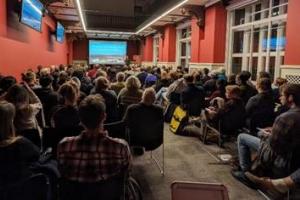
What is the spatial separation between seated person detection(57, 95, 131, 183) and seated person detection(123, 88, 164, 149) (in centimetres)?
154

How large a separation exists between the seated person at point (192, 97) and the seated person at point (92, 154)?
3.70 metres

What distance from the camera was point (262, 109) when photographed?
4.01 metres

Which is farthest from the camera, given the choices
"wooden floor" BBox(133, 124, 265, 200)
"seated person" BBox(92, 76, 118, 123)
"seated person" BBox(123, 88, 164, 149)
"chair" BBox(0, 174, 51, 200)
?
"seated person" BBox(92, 76, 118, 123)

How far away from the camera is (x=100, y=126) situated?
6.31 feet

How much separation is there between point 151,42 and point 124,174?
1731 centimetres

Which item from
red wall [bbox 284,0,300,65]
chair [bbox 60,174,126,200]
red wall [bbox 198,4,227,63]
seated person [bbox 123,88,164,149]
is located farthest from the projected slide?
chair [bbox 60,174,126,200]

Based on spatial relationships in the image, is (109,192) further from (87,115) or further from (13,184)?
(13,184)

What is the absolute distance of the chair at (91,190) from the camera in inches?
70.7

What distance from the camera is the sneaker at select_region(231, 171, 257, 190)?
11.0ft

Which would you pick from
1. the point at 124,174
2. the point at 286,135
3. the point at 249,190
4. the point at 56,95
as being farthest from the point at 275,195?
the point at 56,95

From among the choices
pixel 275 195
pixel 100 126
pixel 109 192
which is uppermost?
pixel 100 126

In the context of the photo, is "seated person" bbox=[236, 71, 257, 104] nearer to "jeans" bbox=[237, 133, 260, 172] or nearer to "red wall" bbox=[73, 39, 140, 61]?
"jeans" bbox=[237, 133, 260, 172]

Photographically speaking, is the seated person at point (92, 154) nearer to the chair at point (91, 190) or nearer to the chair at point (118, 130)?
the chair at point (91, 190)

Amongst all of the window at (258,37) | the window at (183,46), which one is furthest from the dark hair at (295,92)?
the window at (183,46)
